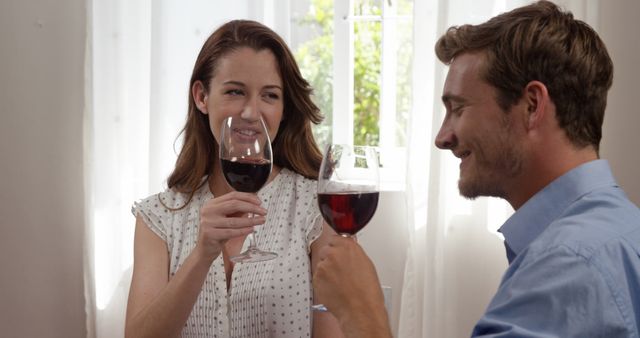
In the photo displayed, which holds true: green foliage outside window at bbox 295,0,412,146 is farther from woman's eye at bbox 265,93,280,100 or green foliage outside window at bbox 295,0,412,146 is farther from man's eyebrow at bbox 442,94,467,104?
man's eyebrow at bbox 442,94,467,104

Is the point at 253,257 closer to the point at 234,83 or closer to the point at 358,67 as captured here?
the point at 234,83

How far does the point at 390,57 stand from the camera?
300 centimetres

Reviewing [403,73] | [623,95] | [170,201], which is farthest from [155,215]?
[623,95]

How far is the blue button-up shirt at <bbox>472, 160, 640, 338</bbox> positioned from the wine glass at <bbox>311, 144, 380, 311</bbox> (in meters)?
0.32

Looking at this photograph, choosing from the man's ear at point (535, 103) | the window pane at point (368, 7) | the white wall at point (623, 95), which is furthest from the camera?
the window pane at point (368, 7)

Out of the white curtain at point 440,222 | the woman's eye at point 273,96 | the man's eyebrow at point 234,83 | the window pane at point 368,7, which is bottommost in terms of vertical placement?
the white curtain at point 440,222

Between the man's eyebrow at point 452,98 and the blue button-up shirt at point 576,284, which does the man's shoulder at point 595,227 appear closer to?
the blue button-up shirt at point 576,284

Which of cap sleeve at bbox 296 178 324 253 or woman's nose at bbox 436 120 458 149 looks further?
cap sleeve at bbox 296 178 324 253

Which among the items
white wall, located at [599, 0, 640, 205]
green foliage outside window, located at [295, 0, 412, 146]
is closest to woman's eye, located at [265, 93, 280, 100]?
green foliage outside window, located at [295, 0, 412, 146]

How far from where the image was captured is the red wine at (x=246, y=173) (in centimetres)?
157

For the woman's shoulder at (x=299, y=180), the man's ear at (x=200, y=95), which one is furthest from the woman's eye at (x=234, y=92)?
the woman's shoulder at (x=299, y=180)

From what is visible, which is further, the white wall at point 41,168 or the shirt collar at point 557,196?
the white wall at point 41,168

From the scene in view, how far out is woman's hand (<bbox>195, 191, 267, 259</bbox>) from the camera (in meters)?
1.51

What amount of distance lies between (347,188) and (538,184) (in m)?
0.33
